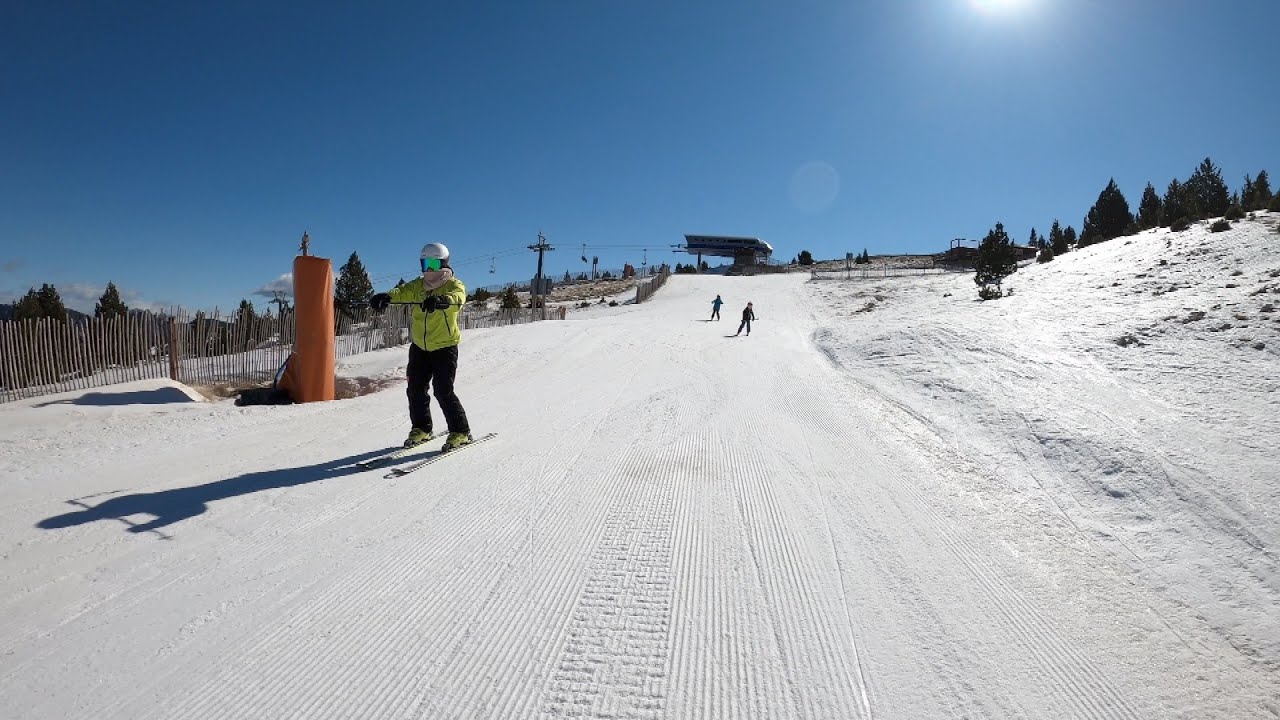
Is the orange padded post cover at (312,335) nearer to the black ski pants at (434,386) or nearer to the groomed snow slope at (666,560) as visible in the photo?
the groomed snow slope at (666,560)

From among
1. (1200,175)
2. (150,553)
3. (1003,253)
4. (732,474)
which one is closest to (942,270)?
(1003,253)

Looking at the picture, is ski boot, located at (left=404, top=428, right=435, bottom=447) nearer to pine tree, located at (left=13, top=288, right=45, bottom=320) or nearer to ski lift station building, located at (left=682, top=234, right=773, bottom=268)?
pine tree, located at (left=13, top=288, right=45, bottom=320)

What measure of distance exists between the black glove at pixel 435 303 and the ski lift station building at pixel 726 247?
7601cm

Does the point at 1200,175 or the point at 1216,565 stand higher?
the point at 1200,175

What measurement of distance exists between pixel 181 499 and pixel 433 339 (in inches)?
87.4

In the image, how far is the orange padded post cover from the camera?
8.00 metres

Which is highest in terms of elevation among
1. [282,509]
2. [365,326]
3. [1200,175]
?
[1200,175]

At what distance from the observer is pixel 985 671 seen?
2.22 meters

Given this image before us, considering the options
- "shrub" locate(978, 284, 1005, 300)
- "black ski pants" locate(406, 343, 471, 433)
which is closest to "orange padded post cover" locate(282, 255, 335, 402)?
"black ski pants" locate(406, 343, 471, 433)

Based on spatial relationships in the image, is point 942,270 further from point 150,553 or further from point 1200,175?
point 150,553

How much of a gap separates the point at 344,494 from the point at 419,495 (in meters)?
0.53

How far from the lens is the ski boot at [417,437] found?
208 inches

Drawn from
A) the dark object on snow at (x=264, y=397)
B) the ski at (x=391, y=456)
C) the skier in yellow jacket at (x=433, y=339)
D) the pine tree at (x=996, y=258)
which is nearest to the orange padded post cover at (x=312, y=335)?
the dark object on snow at (x=264, y=397)

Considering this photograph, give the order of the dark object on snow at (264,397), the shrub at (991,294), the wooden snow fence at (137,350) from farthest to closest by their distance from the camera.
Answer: the shrub at (991,294), the wooden snow fence at (137,350), the dark object on snow at (264,397)
